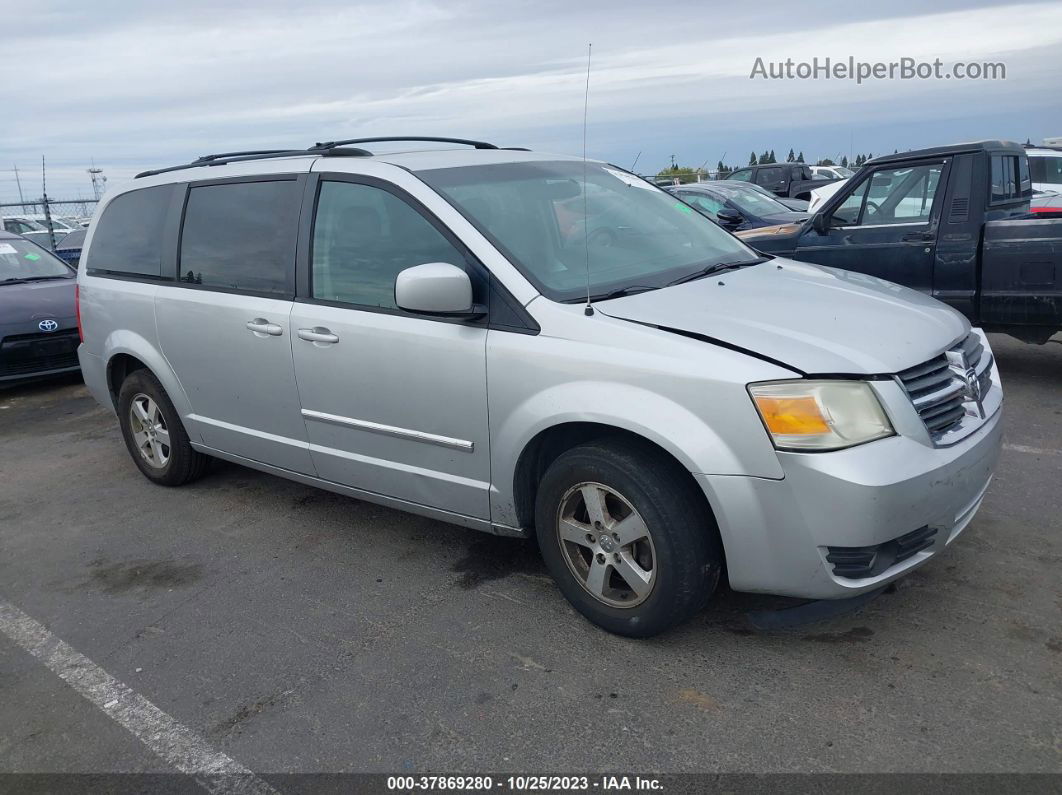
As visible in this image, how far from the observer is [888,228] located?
6.88 meters

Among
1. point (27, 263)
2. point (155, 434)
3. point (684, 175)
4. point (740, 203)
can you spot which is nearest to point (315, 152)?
point (155, 434)

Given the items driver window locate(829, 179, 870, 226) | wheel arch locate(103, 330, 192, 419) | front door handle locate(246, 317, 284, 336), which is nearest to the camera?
front door handle locate(246, 317, 284, 336)

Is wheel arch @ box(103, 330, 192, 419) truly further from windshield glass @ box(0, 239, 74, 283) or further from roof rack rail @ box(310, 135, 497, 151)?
windshield glass @ box(0, 239, 74, 283)

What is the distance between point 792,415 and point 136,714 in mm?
2405

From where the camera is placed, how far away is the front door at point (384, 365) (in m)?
3.53

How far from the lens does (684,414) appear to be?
115 inches

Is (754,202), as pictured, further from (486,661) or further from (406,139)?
(486,661)

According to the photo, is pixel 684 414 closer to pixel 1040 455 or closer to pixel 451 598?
pixel 451 598

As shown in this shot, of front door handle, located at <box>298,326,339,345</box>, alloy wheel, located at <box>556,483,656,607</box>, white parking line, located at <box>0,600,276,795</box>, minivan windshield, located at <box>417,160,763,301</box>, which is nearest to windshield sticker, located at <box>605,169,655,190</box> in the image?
minivan windshield, located at <box>417,160,763,301</box>

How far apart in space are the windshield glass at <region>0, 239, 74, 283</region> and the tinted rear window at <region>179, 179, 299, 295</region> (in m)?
5.18

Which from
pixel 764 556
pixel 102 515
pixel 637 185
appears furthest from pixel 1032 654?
pixel 102 515

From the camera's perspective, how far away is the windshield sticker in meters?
4.54

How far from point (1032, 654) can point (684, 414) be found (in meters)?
1.43

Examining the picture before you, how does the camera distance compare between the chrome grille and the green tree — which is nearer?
the chrome grille
